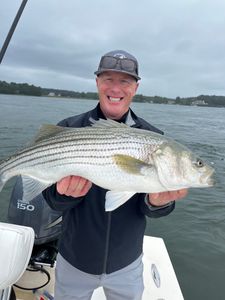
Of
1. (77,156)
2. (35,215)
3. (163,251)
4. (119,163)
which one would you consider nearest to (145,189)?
(119,163)

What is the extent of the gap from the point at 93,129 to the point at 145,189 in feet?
2.02

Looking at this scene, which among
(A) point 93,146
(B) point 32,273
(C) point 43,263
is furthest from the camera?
(C) point 43,263

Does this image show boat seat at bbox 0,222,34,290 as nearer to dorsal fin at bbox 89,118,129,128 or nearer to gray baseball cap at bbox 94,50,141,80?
dorsal fin at bbox 89,118,129,128

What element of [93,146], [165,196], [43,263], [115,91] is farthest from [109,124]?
[43,263]

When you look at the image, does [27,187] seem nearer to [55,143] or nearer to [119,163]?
[55,143]

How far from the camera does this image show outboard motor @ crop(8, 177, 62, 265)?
4422 millimetres

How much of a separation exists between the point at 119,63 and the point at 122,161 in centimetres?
95

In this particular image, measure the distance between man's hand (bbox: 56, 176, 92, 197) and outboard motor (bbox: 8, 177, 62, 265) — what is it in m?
1.72

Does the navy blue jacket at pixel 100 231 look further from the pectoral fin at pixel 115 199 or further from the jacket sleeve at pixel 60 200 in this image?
the pectoral fin at pixel 115 199

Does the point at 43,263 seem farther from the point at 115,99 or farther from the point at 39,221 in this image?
the point at 115,99

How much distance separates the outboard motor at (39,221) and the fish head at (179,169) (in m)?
2.28

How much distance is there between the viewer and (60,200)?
9.55 feet

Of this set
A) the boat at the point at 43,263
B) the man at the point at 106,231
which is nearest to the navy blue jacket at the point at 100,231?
the man at the point at 106,231

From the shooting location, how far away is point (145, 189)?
8.59 ft
